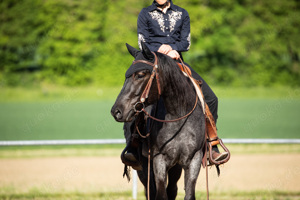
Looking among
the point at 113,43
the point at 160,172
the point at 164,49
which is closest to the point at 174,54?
the point at 164,49

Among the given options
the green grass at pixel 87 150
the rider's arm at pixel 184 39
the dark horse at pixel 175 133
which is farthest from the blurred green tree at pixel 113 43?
the dark horse at pixel 175 133

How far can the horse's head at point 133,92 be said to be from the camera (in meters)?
3.94

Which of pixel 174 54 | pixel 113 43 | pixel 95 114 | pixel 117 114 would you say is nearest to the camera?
pixel 117 114

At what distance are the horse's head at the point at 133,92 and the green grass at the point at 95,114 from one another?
49.2ft

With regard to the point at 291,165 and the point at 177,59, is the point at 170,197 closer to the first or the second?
the point at 177,59

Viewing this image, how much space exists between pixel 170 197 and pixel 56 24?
38.5 metres

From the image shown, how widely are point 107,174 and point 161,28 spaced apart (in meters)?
7.30

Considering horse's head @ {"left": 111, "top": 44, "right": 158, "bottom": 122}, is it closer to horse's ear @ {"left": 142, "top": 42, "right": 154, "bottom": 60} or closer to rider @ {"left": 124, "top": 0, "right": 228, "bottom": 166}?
horse's ear @ {"left": 142, "top": 42, "right": 154, "bottom": 60}

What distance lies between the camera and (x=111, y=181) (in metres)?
10.6

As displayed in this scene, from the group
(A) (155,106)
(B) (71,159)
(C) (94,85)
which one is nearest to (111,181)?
(B) (71,159)

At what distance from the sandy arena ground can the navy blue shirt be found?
4.92 metres

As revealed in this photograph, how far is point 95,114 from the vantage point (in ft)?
84.6

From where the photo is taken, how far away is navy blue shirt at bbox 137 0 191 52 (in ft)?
16.3

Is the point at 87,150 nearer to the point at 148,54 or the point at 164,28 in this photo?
the point at 164,28
